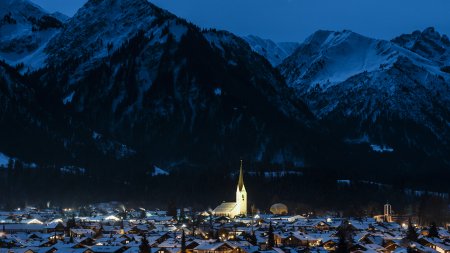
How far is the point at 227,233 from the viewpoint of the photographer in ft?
518

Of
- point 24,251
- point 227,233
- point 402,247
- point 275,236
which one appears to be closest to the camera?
point 24,251

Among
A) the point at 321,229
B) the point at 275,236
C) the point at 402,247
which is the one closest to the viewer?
the point at 402,247

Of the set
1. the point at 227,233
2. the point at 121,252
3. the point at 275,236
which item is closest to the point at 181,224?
the point at 227,233

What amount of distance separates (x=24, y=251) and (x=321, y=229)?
68015 millimetres

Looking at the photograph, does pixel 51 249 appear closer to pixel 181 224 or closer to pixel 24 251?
pixel 24 251

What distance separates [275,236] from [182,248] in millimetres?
29245

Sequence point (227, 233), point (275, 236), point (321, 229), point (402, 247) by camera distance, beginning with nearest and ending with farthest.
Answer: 1. point (402, 247)
2. point (275, 236)
3. point (227, 233)
4. point (321, 229)

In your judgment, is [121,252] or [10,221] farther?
[10,221]

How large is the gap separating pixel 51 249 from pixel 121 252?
956 centimetres

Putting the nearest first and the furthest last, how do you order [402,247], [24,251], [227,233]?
[24,251] < [402,247] < [227,233]

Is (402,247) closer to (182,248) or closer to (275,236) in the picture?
(275,236)

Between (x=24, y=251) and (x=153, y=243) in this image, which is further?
(x=153, y=243)

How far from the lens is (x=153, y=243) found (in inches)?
5315

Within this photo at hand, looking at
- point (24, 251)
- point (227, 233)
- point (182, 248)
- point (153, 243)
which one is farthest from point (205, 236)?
point (24, 251)
